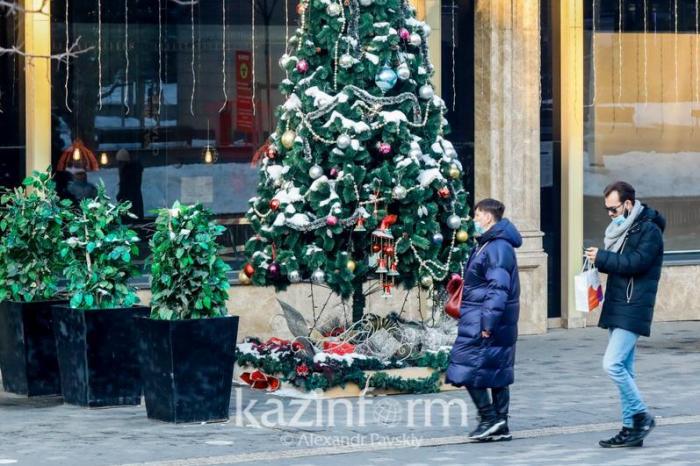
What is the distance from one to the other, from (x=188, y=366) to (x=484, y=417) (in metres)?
2.12

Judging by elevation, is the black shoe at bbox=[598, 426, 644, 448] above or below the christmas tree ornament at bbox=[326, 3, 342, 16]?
below

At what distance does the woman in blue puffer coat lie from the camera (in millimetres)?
10719

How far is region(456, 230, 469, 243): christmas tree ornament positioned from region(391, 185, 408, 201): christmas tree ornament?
2.09 feet

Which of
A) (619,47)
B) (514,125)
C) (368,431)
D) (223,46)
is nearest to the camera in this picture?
(368,431)

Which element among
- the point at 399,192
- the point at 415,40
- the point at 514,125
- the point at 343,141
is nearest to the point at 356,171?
Result: the point at 343,141

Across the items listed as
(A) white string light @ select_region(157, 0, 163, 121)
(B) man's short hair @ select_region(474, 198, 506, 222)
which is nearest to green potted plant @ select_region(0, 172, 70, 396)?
(A) white string light @ select_region(157, 0, 163, 121)

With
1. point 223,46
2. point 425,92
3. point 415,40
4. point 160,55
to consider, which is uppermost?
point 223,46

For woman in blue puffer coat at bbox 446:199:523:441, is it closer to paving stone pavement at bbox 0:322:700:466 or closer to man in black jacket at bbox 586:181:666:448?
paving stone pavement at bbox 0:322:700:466

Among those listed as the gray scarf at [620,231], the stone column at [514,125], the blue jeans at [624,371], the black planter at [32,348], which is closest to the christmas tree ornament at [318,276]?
the black planter at [32,348]

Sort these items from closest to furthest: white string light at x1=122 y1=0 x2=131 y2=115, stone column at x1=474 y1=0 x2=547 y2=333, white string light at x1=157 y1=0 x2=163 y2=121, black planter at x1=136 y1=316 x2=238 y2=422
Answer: black planter at x1=136 y1=316 x2=238 y2=422 < white string light at x1=122 y1=0 x2=131 y2=115 < white string light at x1=157 y1=0 x2=163 y2=121 < stone column at x1=474 y1=0 x2=547 y2=333

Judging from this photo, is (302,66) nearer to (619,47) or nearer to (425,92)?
(425,92)

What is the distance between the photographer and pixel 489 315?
10.7 m

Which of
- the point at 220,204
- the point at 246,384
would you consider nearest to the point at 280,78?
the point at 220,204

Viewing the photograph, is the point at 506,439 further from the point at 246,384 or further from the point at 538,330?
the point at 538,330
